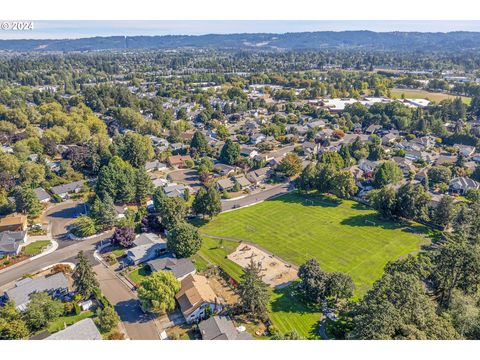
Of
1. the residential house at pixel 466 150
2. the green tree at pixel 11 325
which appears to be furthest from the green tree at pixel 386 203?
the green tree at pixel 11 325

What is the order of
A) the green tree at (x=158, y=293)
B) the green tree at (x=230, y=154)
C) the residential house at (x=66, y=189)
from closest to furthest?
the green tree at (x=158, y=293), the residential house at (x=66, y=189), the green tree at (x=230, y=154)

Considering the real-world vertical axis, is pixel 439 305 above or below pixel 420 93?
below

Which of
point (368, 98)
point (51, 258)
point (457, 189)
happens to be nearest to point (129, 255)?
point (51, 258)

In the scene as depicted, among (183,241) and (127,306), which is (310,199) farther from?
(127,306)

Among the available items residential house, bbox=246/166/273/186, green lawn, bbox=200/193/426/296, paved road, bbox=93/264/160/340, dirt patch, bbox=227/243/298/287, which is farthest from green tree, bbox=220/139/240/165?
paved road, bbox=93/264/160/340

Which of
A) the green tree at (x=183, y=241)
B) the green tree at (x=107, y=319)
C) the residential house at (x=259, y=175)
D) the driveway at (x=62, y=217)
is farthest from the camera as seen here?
the residential house at (x=259, y=175)

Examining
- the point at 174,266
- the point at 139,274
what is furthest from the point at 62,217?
the point at 174,266

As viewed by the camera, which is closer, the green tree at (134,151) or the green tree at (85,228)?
the green tree at (85,228)

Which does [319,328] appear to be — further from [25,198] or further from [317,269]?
[25,198]

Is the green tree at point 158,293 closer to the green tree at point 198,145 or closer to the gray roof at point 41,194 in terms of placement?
the gray roof at point 41,194
